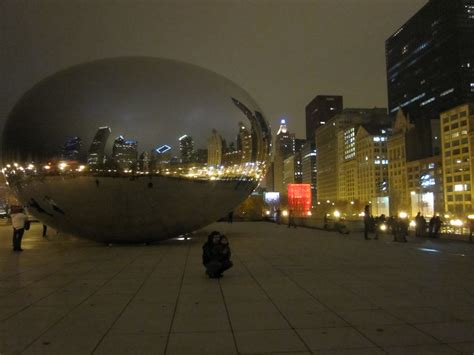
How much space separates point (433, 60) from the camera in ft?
535

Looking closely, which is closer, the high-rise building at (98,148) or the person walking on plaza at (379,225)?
the high-rise building at (98,148)

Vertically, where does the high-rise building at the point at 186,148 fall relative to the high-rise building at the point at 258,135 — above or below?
below

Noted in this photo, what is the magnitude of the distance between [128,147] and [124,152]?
0.60 feet

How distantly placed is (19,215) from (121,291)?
8.78 m

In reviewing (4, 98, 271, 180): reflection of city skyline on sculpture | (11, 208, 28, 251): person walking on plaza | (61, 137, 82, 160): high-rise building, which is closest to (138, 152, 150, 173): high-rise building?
(4, 98, 271, 180): reflection of city skyline on sculpture

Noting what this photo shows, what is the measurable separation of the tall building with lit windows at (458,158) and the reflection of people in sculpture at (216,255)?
10870 centimetres

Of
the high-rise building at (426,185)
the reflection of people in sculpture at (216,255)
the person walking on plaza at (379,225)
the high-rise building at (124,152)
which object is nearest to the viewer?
the reflection of people in sculpture at (216,255)

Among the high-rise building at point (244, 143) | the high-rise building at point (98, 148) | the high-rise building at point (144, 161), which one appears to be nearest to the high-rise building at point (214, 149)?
the high-rise building at point (244, 143)

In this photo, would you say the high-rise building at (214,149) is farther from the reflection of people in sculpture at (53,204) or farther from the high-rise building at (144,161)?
the reflection of people in sculpture at (53,204)

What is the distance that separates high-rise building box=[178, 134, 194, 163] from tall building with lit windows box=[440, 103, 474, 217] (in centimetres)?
10597

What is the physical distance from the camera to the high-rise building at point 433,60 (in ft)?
491

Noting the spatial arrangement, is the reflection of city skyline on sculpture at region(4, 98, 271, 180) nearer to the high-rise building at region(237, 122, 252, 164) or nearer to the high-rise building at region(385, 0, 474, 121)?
the high-rise building at region(237, 122, 252, 164)

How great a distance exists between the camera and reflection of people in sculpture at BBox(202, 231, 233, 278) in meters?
9.53

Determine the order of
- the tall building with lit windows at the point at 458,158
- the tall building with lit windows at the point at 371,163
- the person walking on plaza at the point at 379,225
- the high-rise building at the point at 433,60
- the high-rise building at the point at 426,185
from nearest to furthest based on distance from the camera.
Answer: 1. the person walking on plaza at the point at 379,225
2. the tall building with lit windows at the point at 458,158
3. the high-rise building at the point at 426,185
4. the high-rise building at the point at 433,60
5. the tall building with lit windows at the point at 371,163
